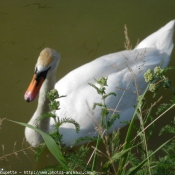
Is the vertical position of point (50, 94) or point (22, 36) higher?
point (22, 36)

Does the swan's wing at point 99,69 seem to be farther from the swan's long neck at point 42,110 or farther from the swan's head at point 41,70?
the swan's head at point 41,70

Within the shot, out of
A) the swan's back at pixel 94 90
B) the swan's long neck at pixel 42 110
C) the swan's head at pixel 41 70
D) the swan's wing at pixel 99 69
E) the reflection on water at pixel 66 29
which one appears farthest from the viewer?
the reflection on water at pixel 66 29

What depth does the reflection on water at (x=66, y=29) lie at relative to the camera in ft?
15.7

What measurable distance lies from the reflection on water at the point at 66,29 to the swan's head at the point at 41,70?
1.00 meters

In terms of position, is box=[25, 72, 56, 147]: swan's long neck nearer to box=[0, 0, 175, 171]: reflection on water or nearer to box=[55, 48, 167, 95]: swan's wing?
box=[55, 48, 167, 95]: swan's wing

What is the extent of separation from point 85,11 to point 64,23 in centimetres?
33

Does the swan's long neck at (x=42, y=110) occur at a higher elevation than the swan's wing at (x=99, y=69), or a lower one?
lower

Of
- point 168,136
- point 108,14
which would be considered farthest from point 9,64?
point 168,136

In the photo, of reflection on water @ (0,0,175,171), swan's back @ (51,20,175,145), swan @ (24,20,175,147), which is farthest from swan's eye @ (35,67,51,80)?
reflection on water @ (0,0,175,171)

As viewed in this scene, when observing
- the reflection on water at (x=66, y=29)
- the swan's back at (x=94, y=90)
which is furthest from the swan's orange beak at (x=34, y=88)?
the reflection on water at (x=66, y=29)

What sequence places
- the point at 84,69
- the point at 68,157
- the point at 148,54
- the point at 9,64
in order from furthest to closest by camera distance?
the point at 9,64 → the point at 148,54 → the point at 84,69 → the point at 68,157

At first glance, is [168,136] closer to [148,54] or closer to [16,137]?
[148,54]

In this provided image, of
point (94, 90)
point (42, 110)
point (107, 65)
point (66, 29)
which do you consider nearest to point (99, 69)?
point (107, 65)

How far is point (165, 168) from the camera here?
2.34 m
